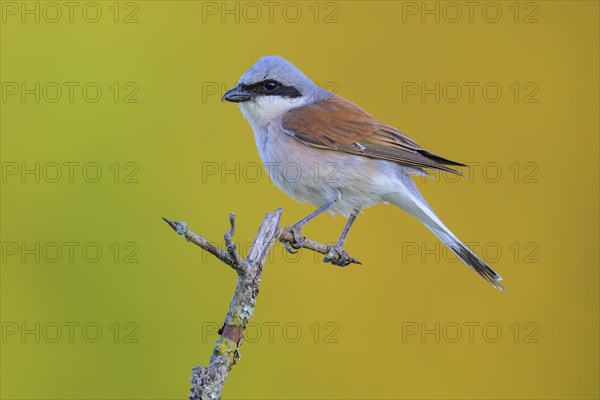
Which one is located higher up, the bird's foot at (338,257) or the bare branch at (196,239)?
the bare branch at (196,239)

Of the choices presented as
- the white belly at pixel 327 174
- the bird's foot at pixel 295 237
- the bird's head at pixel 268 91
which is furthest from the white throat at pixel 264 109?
the bird's foot at pixel 295 237

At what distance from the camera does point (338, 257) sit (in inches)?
130

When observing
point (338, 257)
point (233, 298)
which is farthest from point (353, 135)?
point (233, 298)

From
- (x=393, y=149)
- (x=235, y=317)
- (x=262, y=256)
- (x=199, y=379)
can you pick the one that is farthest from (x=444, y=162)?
(x=199, y=379)

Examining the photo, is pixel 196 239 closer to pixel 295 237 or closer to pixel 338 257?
pixel 295 237

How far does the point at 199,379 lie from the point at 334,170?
163 cm

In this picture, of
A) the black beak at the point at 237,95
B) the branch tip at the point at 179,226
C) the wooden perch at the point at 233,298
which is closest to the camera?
the branch tip at the point at 179,226

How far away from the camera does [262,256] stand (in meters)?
2.31

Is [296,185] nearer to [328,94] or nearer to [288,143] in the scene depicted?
[288,143]

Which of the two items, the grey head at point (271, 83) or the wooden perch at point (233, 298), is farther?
the grey head at point (271, 83)

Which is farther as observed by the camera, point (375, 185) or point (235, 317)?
point (375, 185)

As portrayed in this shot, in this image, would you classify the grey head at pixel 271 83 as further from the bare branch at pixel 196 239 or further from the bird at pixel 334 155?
the bare branch at pixel 196 239

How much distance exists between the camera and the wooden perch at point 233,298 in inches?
78.4

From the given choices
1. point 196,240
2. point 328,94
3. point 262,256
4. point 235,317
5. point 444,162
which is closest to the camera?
point 196,240
